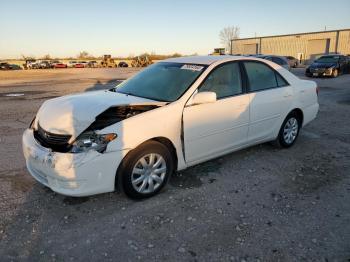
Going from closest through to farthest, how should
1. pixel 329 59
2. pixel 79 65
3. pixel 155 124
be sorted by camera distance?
pixel 155 124, pixel 329 59, pixel 79 65

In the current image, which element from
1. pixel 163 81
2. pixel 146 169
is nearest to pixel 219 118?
pixel 163 81

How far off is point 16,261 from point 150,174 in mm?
1578

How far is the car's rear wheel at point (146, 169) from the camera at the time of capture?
3436 mm

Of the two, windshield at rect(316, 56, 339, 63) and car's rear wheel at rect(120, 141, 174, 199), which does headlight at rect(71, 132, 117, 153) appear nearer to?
car's rear wheel at rect(120, 141, 174, 199)

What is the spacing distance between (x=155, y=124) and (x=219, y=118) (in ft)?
3.40

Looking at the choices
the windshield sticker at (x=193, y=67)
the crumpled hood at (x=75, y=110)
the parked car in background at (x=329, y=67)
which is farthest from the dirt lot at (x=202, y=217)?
the parked car in background at (x=329, y=67)

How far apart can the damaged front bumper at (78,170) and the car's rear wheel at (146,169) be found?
0.14 meters

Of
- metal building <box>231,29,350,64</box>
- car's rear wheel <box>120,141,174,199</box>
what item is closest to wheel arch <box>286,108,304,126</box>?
car's rear wheel <box>120,141,174,199</box>

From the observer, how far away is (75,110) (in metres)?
3.61

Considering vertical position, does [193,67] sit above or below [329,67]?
above

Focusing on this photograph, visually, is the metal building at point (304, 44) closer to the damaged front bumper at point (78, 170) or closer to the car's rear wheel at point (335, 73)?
the car's rear wheel at point (335, 73)

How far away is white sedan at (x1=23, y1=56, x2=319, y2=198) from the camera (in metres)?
3.26

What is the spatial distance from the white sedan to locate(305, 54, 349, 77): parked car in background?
677 inches

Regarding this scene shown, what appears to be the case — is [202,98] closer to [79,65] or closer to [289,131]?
[289,131]
